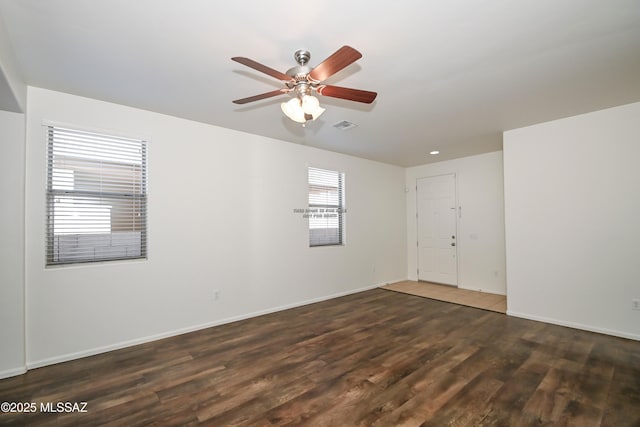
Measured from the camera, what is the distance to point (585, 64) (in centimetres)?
240

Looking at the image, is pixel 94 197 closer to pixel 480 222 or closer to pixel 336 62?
pixel 336 62

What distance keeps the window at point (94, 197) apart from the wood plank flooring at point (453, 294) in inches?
183

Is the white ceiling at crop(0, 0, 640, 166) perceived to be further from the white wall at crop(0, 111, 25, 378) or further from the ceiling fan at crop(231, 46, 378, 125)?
the white wall at crop(0, 111, 25, 378)

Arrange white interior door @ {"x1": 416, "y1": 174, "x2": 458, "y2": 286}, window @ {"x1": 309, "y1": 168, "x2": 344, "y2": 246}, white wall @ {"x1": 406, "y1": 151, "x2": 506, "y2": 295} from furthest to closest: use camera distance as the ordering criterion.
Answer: white interior door @ {"x1": 416, "y1": 174, "x2": 458, "y2": 286} → white wall @ {"x1": 406, "y1": 151, "x2": 506, "y2": 295} → window @ {"x1": 309, "y1": 168, "x2": 344, "y2": 246}

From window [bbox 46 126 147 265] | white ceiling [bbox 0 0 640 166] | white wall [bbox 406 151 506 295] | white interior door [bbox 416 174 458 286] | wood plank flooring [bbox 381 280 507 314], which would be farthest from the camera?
white interior door [bbox 416 174 458 286]

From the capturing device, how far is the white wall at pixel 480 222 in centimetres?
526

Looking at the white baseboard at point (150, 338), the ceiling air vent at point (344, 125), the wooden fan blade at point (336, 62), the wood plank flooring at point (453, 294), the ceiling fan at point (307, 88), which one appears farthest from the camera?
the wood plank flooring at point (453, 294)

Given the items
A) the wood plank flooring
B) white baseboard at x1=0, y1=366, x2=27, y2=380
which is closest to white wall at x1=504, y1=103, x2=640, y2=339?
the wood plank flooring

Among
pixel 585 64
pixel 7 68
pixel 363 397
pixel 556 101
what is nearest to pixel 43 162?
pixel 7 68

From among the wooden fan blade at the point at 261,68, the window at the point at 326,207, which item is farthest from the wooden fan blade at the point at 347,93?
the window at the point at 326,207

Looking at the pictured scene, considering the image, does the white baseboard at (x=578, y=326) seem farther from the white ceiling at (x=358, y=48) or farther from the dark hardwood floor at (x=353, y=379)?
the white ceiling at (x=358, y=48)

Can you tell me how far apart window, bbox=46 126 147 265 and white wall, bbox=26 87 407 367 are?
10cm

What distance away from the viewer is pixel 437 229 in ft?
20.2

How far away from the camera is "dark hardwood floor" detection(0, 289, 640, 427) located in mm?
2016
